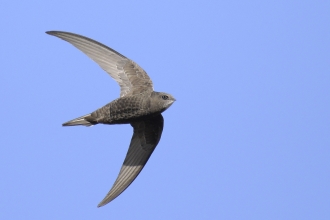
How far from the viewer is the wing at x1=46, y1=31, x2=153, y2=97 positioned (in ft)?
28.7

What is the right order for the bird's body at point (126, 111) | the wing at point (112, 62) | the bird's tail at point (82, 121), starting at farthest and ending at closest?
the wing at point (112, 62)
the bird's tail at point (82, 121)
the bird's body at point (126, 111)

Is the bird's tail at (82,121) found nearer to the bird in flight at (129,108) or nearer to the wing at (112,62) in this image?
the bird in flight at (129,108)

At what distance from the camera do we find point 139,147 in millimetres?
8742

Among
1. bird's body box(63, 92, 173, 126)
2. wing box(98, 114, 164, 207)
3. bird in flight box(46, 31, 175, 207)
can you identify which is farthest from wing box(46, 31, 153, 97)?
wing box(98, 114, 164, 207)

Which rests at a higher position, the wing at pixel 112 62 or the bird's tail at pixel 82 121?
the wing at pixel 112 62

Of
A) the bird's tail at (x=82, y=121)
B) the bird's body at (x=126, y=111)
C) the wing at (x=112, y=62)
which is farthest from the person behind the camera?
the wing at (x=112, y=62)

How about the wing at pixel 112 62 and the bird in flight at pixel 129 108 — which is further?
the wing at pixel 112 62

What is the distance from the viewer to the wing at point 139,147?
8.57 meters

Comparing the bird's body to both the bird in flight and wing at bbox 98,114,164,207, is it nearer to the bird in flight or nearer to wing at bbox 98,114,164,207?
the bird in flight

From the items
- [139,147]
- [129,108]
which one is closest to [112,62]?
[129,108]

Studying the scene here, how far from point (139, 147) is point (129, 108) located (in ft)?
2.43

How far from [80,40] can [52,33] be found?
1.28ft

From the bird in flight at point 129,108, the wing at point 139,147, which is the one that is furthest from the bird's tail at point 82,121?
the wing at point 139,147

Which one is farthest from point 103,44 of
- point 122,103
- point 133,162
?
point 133,162
